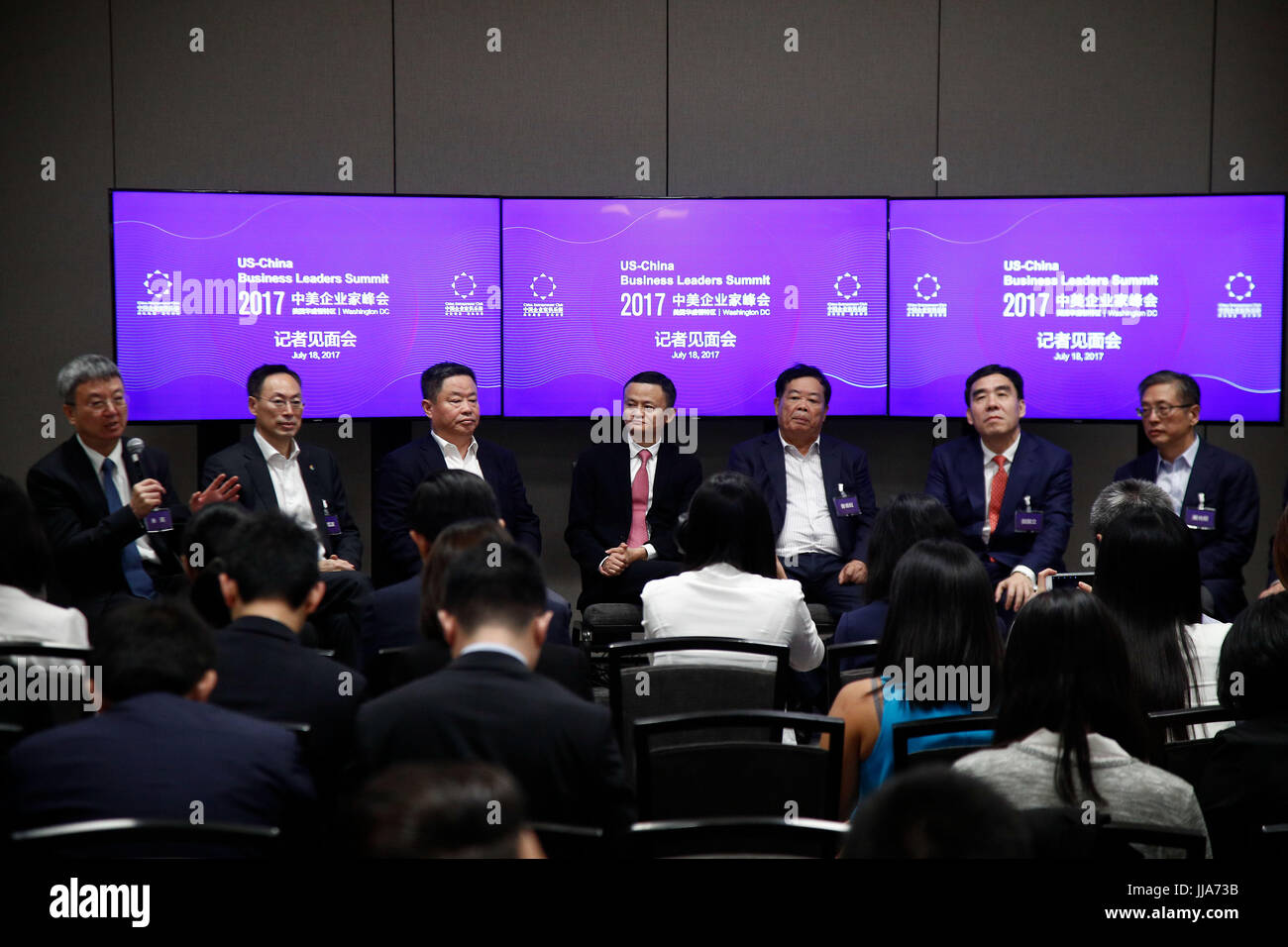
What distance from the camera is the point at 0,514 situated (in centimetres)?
297

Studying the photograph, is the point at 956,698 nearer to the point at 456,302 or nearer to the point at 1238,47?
the point at 456,302

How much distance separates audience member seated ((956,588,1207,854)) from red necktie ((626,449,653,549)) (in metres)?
3.16

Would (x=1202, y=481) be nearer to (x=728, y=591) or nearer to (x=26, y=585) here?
(x=728, y=591)

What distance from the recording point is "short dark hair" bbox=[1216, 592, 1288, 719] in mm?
2145

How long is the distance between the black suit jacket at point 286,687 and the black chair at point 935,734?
1.06 meters

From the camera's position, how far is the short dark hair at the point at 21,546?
9.66ft

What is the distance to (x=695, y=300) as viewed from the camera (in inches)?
223

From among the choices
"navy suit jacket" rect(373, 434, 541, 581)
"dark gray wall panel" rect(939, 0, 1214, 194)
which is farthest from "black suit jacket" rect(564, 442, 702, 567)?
"dark gray wall panel" rect(939, 0, 1214, 194)

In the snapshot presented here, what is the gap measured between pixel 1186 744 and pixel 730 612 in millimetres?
1260

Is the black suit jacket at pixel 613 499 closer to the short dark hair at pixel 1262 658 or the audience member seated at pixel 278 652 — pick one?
the audience member seated at pixel 278 652

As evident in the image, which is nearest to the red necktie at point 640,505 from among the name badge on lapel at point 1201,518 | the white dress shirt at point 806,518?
the white dress shirt at point 806,518

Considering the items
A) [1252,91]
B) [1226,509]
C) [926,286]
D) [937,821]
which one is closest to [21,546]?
[937,821]

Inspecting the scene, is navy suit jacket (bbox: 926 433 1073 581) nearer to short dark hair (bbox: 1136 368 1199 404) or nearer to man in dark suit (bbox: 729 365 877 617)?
man in dark suit (bbox: 729 365 877 617)

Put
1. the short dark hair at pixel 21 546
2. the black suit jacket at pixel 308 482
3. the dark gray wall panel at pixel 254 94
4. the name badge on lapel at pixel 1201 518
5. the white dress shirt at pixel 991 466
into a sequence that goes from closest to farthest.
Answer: the short dark hair at pixel 21 546, the black suit jacket at pixel 308 482, the name badge on lapel at pixel 1201 518, the white dress shirt at pixel 991 466, the dark gray wall panel at pixel 254 94
